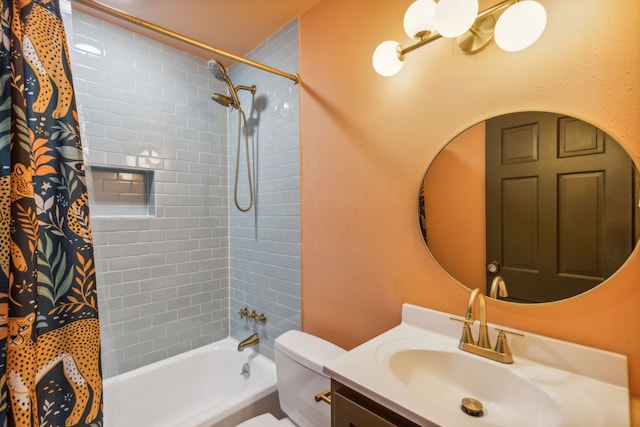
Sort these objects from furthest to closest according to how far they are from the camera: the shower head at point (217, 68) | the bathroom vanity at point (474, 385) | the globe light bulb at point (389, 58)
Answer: the shower head at point (217, 68) → the globe light bulb at point (389, 58) → the bathroom vanity at point (474, 385)

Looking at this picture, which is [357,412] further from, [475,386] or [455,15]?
[455,15]

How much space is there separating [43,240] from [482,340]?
52.9 inches

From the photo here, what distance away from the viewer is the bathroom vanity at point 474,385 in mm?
700

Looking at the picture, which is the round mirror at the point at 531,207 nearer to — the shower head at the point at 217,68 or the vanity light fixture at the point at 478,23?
the vanity light fixture at the point at 478,23

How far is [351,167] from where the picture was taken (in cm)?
144

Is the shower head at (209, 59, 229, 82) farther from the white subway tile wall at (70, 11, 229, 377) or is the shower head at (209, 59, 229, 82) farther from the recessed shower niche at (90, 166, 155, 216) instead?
the recessed shower niche at (90, 166, 155, 216)

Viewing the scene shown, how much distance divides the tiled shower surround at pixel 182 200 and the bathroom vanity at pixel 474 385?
891 millimetres

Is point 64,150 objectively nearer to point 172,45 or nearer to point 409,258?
point 409,258

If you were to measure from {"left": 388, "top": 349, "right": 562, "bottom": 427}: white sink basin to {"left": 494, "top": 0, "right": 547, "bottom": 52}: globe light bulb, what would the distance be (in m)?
0.96

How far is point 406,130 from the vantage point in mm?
1229

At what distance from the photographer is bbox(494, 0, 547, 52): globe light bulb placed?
85 centimetres

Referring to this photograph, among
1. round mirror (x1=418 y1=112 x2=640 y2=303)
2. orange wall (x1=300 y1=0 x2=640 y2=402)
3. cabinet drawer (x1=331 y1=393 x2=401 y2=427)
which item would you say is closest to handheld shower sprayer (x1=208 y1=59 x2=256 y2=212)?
orange wall (x1=300 y1=0 x2=640 y2=402)

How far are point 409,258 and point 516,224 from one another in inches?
15.9

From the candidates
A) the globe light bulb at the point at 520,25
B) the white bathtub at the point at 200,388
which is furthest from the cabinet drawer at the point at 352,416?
the globe light bulb at the point at 520,25
